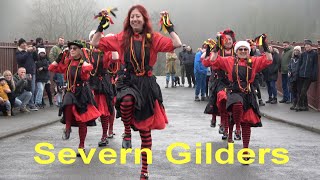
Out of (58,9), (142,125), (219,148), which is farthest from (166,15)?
(58,9)

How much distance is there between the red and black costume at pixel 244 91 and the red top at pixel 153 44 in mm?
2200

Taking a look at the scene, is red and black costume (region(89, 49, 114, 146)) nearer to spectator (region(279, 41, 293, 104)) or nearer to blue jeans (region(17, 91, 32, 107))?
blue jeans (region(17, 91, 32, 107))

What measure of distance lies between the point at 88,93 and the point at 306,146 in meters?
4.06

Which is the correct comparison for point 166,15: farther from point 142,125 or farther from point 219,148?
point 219,148

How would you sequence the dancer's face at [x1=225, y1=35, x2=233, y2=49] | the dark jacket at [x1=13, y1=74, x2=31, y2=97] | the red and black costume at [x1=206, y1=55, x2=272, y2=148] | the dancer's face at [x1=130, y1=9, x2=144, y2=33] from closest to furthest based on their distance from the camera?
the dancer's face at [x1=130, y1=9, x2=144, y2=33] < the red and black costume at [x1=206, y1=55, x2=272, y2=148] < the dancer's face at [x1=225, y1=35, x2=233, y2=49] < the dark jacket at [x1=13, y1=74, x2=31, y2=97]

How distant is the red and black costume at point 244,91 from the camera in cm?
897

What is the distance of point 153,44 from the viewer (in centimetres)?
727

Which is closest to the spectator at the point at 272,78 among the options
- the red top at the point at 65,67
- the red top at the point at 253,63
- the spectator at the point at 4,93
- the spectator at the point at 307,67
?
the spectator at the point at 307,67

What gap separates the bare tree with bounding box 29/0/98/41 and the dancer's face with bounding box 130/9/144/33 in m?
35.0

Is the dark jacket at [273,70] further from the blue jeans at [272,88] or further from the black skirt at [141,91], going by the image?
the black skirt at [141,91]

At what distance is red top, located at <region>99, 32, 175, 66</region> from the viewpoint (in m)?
7.21

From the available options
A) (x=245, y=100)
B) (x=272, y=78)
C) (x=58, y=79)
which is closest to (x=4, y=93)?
(x=58, y=79)

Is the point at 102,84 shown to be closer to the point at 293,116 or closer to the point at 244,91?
the point at 244,91

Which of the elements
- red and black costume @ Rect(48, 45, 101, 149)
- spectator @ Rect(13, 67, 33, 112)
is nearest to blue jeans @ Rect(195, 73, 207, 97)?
spectator @ Rect(13, 67, 33, 112)
